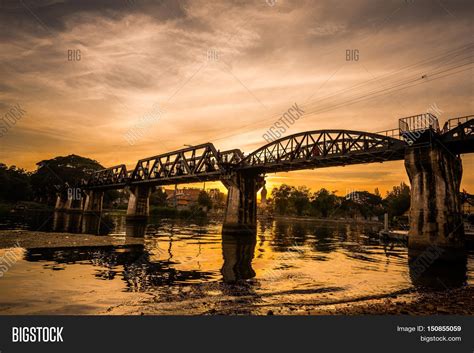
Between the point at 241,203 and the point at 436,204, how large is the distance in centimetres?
2891

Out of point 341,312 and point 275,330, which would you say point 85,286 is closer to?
point 275,330

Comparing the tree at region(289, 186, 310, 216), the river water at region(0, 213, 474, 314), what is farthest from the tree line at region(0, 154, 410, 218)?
the river water at region(0, 213, 474, 314)

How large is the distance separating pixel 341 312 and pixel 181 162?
63.0 metres

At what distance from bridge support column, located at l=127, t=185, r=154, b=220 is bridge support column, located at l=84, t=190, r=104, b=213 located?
3407 cm

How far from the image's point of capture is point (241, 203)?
2008 inches

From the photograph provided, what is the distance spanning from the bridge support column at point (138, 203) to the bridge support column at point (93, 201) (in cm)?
3407

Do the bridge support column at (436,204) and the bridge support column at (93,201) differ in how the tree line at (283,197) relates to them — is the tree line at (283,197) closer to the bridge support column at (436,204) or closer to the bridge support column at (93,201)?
the bridge support column at (93,201)

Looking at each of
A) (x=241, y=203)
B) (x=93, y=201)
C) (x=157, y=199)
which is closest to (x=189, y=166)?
(x=241, y=203)

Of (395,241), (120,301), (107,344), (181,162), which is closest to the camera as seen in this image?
(107,344)

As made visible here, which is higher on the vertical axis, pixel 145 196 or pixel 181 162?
pixel 181 162

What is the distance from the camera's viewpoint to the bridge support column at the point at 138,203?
80750 millimetres

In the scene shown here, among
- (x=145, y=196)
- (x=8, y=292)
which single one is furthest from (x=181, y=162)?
(x=8, y=292)

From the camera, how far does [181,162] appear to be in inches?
2783

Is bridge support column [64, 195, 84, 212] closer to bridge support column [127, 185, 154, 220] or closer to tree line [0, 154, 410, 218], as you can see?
tree line [0, 154, 410, 218]
